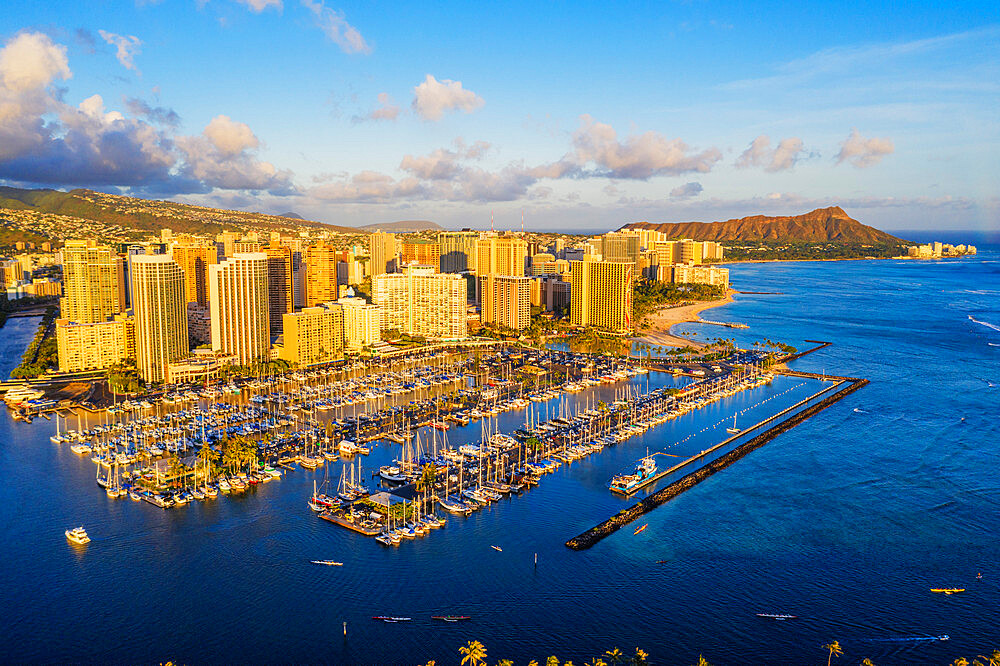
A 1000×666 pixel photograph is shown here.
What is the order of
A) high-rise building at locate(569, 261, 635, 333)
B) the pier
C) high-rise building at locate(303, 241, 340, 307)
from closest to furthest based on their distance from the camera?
the pier → high-rise building at locate(569, 261, 635, 333) → high-rise building at locate(303, 241, 340, 307)

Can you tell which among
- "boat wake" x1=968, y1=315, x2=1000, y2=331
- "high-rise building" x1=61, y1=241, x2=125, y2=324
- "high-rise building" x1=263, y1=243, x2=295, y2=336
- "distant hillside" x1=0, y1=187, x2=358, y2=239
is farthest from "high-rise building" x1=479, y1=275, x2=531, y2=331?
"distant hillside" x1=0, y1=187, x2=358, y2=239

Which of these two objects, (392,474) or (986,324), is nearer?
(392,474)

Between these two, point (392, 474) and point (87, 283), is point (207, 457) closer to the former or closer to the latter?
point (392, 474)

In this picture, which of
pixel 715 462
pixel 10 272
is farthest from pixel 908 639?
pixel 10 272

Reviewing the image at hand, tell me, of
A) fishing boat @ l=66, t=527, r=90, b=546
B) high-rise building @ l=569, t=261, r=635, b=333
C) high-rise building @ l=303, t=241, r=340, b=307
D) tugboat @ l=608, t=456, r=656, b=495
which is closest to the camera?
fishing boat @ l=66, t=527, r=90, b=546

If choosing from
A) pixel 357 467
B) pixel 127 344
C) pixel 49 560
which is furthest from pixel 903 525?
pixel 127 344

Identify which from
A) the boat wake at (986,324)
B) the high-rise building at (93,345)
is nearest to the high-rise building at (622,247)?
the boat wake at (986,324)

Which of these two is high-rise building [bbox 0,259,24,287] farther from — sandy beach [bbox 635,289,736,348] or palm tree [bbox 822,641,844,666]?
palm tree [bbox 822,641,844,666]

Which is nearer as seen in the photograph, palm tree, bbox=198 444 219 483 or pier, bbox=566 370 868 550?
pier, bbox=566 370 868 550
